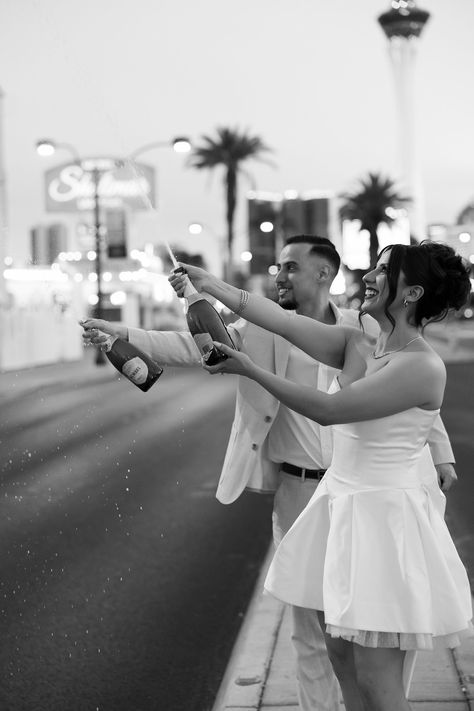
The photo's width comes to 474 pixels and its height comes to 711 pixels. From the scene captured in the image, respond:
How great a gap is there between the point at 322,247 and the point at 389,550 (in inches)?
68.5

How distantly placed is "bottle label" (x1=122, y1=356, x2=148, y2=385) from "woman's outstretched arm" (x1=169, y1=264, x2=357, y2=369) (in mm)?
285

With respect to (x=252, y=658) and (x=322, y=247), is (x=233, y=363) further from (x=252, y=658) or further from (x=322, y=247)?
(x=252, y=658)

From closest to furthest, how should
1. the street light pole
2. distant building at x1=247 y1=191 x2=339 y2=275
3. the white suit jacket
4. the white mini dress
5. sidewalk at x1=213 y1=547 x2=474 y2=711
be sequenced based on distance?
the white mini dress → the white suit jacket → sidewalk at x1=213 y1=547 x2=474 y2=711 → the street light pole → distant building at x1=247 y1=191 x2=339 y2=275

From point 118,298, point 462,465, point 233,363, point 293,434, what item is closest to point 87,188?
point 118,298

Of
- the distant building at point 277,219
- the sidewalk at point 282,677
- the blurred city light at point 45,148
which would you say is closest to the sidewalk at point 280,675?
the sidewalk at point 282,677

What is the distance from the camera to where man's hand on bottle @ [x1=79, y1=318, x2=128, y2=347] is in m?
3.81

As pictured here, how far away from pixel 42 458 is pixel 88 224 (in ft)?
182

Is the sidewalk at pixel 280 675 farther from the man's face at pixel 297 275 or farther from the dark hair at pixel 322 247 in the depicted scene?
the dark hair at pixel 322 247

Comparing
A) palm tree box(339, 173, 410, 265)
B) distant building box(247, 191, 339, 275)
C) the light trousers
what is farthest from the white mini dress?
palm tree box(339, 173, 410, 265)

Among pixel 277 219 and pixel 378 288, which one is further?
pixel 277 219

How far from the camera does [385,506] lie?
3.28 meters

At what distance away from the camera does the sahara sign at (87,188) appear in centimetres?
6362

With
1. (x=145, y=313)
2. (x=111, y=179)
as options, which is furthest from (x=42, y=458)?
(x=145, y=313)

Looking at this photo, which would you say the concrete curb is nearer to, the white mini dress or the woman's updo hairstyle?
the white mini dress
